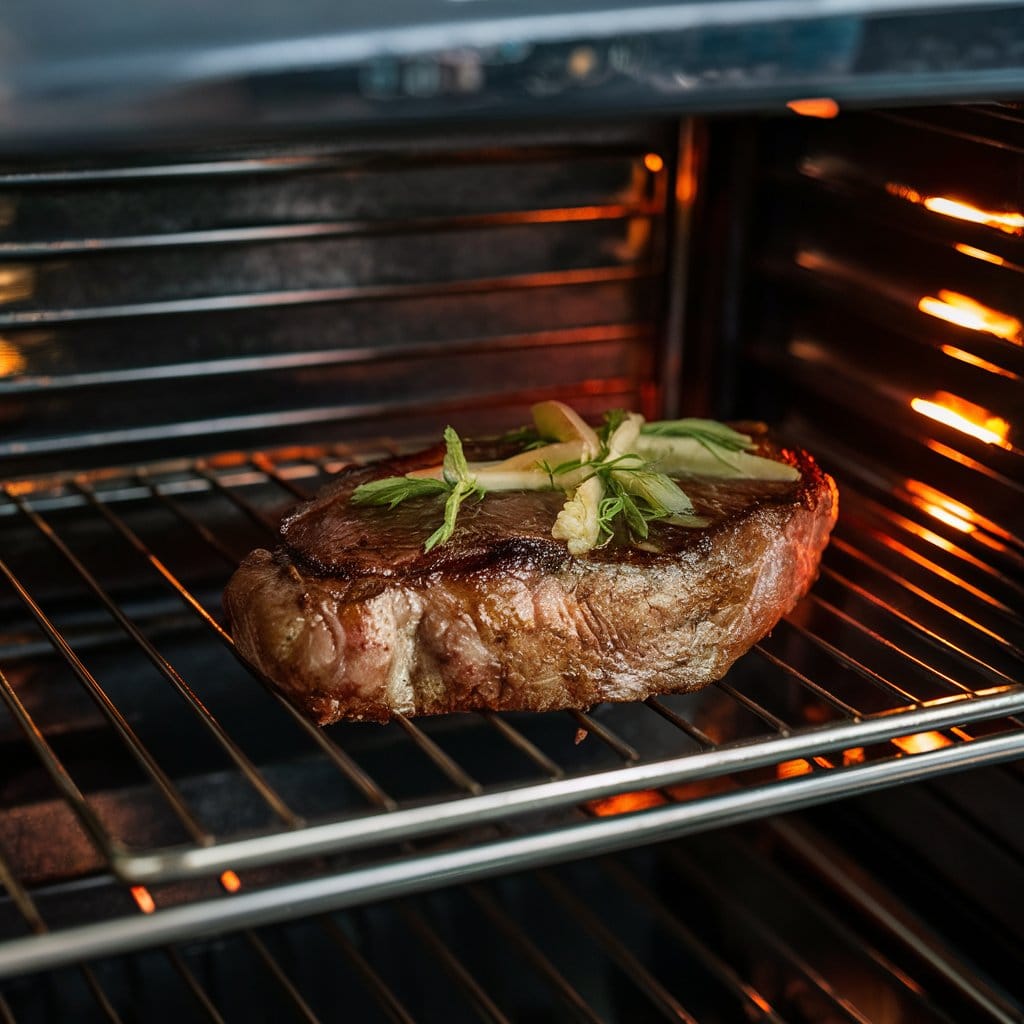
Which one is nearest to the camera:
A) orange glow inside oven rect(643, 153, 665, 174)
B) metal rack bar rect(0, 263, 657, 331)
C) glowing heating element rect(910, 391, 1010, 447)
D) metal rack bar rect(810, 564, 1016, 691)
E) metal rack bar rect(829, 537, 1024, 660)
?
metal rack bar rect(810, 564, 1016, 691)

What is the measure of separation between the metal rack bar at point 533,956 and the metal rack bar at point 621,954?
0.08 metres

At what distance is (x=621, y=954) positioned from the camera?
2.04m

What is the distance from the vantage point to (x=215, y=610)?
6.93 ft

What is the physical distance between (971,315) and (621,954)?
106cm

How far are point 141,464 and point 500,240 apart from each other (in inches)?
27.3

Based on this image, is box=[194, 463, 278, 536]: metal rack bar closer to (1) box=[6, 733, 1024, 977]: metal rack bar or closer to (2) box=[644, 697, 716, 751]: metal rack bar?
(2) box=[644, 697, 716, 751]: metal rack bar

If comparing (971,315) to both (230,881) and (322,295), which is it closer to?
(322,295)

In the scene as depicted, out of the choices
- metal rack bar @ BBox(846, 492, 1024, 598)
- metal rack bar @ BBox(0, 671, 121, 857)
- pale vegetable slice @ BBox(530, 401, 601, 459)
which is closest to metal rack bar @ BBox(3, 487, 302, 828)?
metal rack bar @ BBox(0, 671, 121, 857)

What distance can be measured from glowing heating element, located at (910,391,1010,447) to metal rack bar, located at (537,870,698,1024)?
900 mm

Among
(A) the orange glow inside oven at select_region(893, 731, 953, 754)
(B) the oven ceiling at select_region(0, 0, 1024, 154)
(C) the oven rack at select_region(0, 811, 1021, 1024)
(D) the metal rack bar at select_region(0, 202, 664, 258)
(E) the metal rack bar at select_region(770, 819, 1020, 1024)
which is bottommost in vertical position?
(C) the oven rack at select_region(0, 811, 1021, 1024)

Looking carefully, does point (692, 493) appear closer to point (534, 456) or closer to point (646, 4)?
point (534, 456)

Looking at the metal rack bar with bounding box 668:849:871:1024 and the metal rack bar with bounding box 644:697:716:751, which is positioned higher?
the metal rack bar with bounding box 644:697:716:751

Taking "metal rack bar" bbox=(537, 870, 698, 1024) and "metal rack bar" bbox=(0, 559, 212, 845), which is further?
"metal rack bar" bbox=(537, 870, 698, 1024)

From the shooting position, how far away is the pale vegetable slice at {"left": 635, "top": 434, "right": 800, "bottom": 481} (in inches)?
71.2
